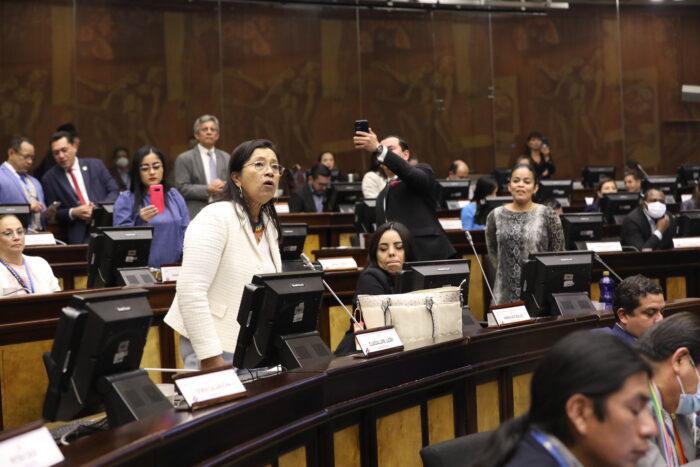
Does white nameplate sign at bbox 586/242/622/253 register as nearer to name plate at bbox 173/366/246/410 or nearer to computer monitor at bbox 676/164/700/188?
name plate at bbox 173/366/246/410

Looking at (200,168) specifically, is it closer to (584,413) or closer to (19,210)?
(19,210)

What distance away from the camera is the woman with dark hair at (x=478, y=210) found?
7250 mm

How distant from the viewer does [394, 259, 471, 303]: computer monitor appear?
12.1 ft

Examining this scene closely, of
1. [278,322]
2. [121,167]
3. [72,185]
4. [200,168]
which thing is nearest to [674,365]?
[278,322]

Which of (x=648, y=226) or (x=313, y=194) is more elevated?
(x=313, y=194)

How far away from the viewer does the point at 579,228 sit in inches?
243

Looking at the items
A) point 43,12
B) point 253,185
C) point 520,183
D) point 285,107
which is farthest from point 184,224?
point 285,107

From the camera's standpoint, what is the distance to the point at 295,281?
271 centimetres

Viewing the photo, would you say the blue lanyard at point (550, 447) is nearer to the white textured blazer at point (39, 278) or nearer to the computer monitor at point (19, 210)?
the white textured blazer at point (39, 278)

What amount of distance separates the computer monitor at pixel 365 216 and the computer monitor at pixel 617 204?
245 centimetres

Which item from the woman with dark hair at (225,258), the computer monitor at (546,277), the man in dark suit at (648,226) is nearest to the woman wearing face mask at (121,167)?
the man in dark suit at (648,226)

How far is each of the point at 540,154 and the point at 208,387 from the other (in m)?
9.89

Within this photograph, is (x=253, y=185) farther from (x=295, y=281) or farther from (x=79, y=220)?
(x=79, y=220)

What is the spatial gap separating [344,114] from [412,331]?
880 centimetres
